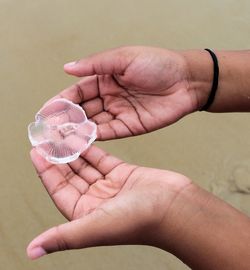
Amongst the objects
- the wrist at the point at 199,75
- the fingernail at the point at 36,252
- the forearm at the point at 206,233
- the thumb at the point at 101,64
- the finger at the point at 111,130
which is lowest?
the forearm at the point at 206,233

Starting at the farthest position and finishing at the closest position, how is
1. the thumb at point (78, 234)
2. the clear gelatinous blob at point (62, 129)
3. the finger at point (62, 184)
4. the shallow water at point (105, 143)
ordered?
the shallow water at point (105, 143), the clear gelatinous blob at point (62, 129), the finger at point (62, 184), the thumb at point (78, 234)

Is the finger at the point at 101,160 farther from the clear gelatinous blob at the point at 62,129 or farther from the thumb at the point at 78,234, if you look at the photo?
the thumb at the point at 78,234

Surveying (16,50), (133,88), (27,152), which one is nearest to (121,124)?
(133,88)

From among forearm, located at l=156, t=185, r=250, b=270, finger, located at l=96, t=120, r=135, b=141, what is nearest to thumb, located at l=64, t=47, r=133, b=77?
finger, located at l=96, t=120, r=135, b=141

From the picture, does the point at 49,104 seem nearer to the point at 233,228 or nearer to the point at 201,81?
the point at 201,81

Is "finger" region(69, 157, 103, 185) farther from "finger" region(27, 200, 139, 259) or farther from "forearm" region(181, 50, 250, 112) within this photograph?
"forearm" region(181, 50, 250, 112)

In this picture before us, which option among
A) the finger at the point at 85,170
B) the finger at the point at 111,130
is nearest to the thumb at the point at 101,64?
the finger at the point at 111,130

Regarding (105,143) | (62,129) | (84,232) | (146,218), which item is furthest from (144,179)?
(105,143)
